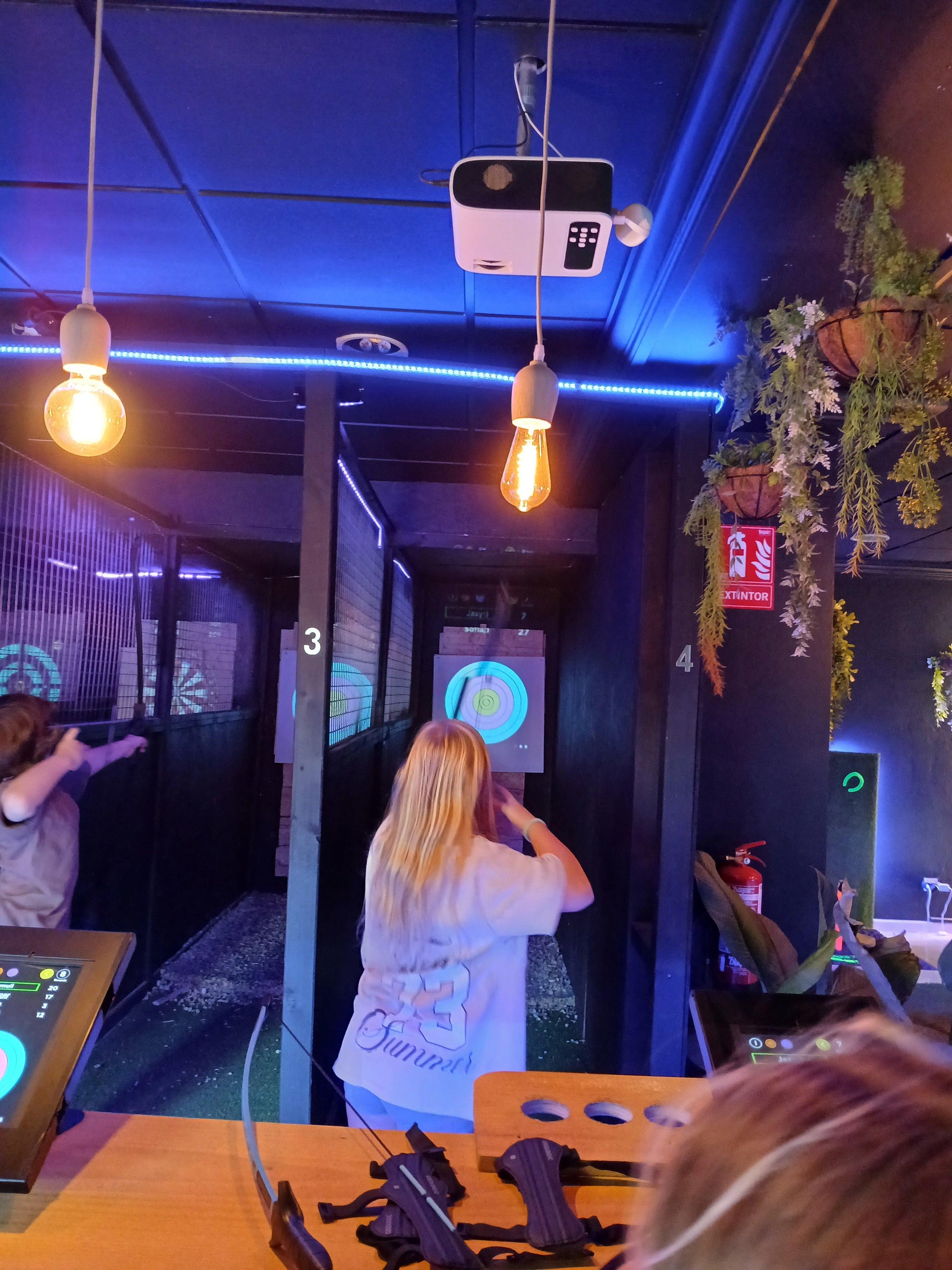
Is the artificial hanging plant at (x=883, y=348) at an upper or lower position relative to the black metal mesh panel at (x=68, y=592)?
upper

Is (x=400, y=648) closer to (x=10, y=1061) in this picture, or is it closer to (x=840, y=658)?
(x=840, y=658)

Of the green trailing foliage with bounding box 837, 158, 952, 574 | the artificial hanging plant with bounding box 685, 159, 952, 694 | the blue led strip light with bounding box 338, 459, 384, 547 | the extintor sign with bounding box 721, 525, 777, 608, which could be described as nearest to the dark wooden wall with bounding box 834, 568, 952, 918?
the extintor sign with bounding box 721, 525, 777, 608

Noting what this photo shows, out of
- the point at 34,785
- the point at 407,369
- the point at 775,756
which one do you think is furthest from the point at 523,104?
the point at 775,756

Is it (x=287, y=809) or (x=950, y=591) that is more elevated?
(x=950, y=591)

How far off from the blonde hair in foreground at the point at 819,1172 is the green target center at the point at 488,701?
504 cm

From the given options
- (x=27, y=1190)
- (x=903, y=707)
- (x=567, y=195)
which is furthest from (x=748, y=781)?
(x=903, y=707)

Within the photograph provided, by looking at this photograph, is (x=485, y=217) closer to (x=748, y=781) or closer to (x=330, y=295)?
(x=330, y=295)

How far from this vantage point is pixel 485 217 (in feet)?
5.00

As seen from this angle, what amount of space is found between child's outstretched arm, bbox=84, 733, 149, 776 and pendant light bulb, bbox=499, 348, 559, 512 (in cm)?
189

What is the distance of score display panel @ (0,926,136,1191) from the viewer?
0.95 meters

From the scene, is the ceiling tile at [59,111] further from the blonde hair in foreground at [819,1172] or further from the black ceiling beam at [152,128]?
the blonde hair in foreground at [819,1172]

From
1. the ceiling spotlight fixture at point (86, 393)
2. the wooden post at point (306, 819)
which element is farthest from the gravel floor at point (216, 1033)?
the ceiling spotlight fixture at point (86, 393)

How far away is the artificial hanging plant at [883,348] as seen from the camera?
1540mm

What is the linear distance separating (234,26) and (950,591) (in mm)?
5535
